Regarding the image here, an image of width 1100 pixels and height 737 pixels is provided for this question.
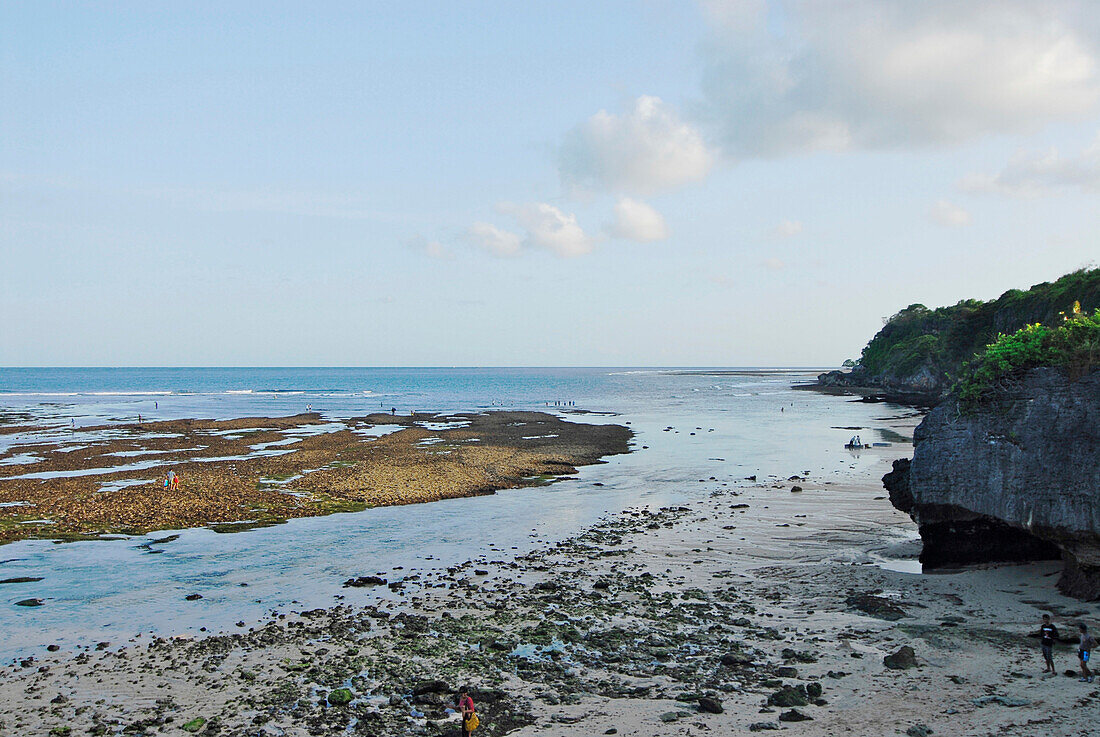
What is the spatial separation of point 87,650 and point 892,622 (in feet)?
70.8

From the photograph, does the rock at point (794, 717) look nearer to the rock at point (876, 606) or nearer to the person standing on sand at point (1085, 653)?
the person standing on sand at point (1085, 653)

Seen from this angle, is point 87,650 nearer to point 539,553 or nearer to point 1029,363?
point 539,553

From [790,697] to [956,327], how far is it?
3715 inches

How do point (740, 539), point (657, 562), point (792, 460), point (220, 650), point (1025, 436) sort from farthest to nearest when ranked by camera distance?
point (792, 460) → point (740, 539) → point (657, 562) → point (1025, 436) → point (220, 650)

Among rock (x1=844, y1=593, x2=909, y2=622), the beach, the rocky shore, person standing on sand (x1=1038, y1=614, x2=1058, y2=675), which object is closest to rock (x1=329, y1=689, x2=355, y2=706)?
the beach

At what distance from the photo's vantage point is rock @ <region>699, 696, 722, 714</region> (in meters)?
13.8

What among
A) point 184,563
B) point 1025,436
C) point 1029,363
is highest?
point 1029,363

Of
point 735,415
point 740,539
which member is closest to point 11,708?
point 740,539

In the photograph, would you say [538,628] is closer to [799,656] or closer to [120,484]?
[799,656]

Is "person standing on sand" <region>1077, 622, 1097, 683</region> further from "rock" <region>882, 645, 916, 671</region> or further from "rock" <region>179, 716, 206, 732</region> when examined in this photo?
"rock" <region>179, 716, 206, 732</region>

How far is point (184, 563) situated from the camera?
84.3 ft

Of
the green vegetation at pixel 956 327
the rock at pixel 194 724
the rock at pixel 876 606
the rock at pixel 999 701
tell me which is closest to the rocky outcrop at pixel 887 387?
the green vegetation at pixel 956 327

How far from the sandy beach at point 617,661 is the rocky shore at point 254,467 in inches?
584

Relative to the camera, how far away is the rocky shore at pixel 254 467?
33806 millimetres
